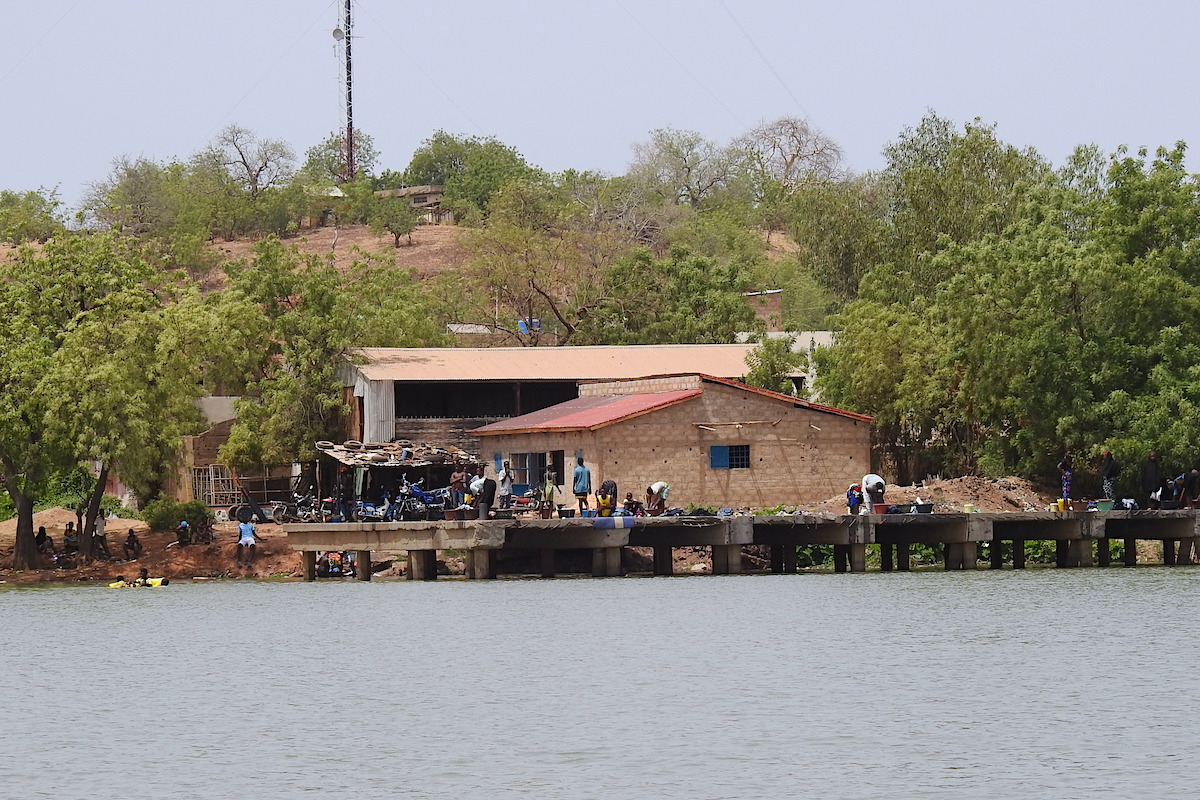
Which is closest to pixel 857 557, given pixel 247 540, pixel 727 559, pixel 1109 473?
pixel 727 559

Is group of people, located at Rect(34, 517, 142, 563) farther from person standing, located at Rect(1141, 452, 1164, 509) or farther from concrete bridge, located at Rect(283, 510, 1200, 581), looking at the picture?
person standing, located at Rect(1141, 452, 1164, 509)

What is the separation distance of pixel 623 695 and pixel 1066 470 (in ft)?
85.1

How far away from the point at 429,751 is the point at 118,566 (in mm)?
33162

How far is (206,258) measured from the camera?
113750 mm

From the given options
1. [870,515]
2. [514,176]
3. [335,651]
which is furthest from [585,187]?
[335,651]

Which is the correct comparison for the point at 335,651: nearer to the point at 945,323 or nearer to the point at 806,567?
the point at 806,567

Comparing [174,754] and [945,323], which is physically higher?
[945,323]

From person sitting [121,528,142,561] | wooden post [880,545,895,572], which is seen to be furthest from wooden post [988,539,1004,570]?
person sitting [121,528,142,561]

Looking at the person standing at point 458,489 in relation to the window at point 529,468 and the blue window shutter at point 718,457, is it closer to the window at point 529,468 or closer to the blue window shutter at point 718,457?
the window at point 529,468

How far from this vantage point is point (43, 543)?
53.3 m

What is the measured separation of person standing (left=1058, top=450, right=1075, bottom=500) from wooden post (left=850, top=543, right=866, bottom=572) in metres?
5.18

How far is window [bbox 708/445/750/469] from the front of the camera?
167 ft

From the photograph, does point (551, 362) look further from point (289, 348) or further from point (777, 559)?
point (777, 559)

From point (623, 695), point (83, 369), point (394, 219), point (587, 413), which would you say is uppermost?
point (394, 219)
